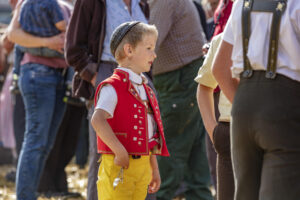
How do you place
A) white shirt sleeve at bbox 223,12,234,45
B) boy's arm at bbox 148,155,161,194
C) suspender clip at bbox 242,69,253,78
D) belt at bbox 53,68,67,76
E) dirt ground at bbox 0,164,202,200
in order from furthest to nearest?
dirt ground at bbox 0,164,202,200 < belt at bbox 53,68,67,76 < boy's arm at bbox 148,155,161,194 < white shirt sleeve at bbox 223,12,234,45 < suspender clip at bbox 242,69,253,78

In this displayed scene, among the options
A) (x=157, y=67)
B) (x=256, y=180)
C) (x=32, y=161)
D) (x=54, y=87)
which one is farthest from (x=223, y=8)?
(x=256, y=180)

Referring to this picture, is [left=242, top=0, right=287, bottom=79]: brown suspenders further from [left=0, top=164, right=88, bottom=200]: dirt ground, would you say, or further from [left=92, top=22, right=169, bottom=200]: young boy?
[left=0, top=164, right=88, bottom=200]: dirt ground

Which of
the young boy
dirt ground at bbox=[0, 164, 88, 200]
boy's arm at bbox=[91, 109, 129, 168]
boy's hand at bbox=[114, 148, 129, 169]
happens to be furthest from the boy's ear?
dirt ground at bbox=[0, 164, 88, 200]

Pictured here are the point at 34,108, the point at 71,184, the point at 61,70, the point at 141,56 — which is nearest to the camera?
the point at 141,56

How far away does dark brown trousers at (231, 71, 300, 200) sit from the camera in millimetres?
2426

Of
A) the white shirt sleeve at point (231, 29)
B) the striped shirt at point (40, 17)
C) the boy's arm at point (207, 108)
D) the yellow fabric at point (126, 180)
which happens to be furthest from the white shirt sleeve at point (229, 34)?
the striped shirt at point (40, 17)

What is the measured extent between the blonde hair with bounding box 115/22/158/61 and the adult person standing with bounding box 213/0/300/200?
0.94 m

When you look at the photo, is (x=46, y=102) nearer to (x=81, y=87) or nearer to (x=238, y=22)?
(x=81, y=87)

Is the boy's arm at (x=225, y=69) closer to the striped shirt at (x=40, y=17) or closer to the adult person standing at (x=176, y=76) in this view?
the adult person standing at (x=176, y=76)

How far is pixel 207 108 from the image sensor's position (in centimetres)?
328

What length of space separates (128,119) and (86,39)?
1.07 metres

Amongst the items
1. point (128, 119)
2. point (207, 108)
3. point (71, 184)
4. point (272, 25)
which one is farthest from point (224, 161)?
point (71, 184)

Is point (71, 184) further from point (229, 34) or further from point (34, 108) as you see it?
point (229, 34)

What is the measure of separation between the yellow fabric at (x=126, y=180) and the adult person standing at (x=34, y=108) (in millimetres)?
1584
